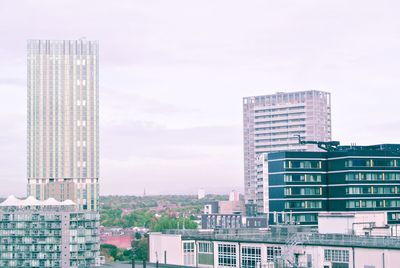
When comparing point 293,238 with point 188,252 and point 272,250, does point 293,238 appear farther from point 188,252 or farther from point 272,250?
point 188,252

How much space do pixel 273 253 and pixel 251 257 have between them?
580cm

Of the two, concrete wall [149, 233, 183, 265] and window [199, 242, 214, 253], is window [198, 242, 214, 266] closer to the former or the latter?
window [199, 242, 214, 253]

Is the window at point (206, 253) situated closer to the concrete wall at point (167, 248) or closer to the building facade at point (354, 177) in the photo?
the concrete wall at point (167, 248)

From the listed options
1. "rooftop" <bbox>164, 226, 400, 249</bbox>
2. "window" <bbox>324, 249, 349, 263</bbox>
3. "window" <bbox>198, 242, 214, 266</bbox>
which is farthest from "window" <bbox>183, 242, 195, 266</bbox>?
"window" <bbox>324, 249, 349, 263</bbox>

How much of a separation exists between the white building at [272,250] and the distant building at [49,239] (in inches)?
1911

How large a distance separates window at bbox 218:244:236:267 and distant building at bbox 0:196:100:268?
61824 millimetres

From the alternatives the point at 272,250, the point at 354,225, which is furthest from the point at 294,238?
the point at 354,225

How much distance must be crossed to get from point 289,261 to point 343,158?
86159 mm

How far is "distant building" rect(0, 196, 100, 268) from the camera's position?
192500 millimetres

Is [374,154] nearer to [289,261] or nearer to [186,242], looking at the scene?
[186,242]

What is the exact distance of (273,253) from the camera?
124938 millimetres

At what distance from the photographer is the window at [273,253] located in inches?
4869

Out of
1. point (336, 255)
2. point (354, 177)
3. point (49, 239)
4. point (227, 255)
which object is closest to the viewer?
point (336, 255)

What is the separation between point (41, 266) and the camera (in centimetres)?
19250
